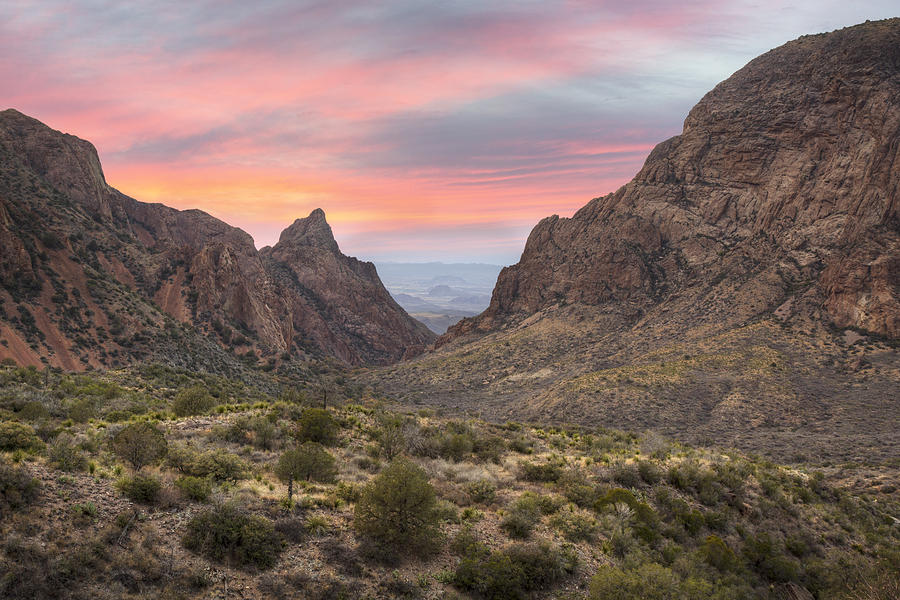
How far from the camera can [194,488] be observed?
515 inches

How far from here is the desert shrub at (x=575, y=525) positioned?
1625 centimetres

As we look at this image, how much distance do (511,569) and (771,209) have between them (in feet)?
293

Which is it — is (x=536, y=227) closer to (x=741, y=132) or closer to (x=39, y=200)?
(x=741, y=132)

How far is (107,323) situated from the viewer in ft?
173

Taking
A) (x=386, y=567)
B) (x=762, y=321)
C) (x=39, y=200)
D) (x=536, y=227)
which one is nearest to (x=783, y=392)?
(x=762, y=321)

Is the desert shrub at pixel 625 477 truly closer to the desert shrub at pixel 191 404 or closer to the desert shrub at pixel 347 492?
the desert shrub at pixel 347 492

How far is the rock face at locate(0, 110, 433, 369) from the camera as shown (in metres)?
49.0

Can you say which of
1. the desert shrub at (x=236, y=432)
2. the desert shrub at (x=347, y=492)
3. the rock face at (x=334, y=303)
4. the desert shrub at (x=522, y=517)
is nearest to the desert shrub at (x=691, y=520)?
the desert shrub at (x=522, y=517)

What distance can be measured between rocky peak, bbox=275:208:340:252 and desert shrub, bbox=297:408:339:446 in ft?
485

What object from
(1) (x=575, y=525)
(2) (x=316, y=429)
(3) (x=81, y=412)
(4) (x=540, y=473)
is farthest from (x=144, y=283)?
(1) (x=575, y=525)

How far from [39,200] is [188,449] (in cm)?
7348

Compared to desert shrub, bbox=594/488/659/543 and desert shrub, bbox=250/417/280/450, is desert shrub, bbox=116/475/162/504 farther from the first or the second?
desert shrub, bbox=594/488/659/543

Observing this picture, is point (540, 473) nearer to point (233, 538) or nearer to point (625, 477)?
point (625, 477)

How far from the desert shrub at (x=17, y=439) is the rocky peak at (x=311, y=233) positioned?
508ft
